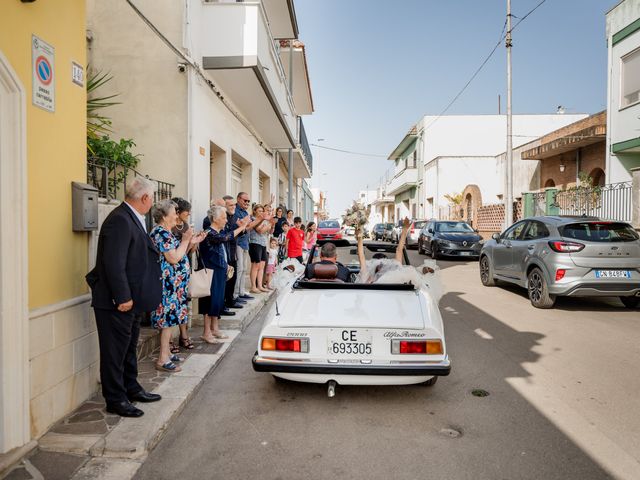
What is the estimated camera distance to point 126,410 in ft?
11.9

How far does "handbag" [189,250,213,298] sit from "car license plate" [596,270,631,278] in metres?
6.06

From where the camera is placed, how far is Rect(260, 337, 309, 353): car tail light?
12.5 feet

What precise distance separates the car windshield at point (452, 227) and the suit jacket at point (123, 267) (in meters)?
16.3

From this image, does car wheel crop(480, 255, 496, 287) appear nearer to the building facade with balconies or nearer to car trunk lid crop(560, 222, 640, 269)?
car trunk lid crop(560, 222, 640, 269)

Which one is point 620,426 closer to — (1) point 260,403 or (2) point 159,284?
(1) point 260,403

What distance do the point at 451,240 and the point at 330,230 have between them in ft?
42.0

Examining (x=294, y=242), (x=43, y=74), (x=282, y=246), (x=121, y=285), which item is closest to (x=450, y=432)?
(x=121, y=285)

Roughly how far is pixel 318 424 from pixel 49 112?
10.1 ft

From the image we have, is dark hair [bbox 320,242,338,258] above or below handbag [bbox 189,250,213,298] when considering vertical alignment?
above

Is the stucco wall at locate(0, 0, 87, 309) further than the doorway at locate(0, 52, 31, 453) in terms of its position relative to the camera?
Yes

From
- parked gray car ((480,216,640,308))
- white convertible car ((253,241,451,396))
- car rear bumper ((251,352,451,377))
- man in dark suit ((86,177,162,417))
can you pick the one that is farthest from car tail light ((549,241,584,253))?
man in dark suit ((86,177,162,417))

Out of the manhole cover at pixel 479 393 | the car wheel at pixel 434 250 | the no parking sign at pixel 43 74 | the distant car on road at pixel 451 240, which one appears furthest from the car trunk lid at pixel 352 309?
the car wheel at pixel 434 250

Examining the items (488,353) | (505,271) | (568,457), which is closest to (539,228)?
(505,271)

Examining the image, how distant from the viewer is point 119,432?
3365 millimetres
